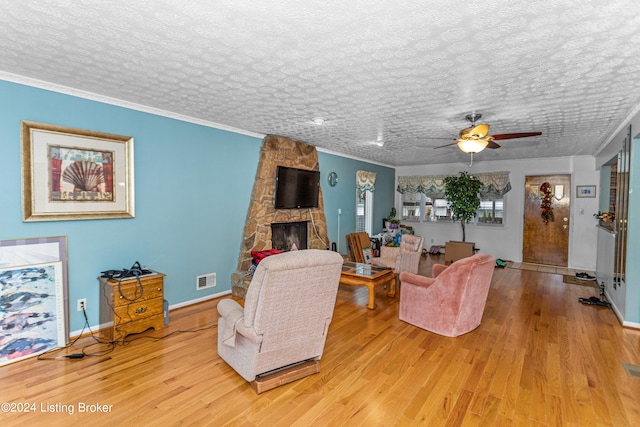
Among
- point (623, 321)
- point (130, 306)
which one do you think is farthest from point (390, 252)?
point (130, 306)

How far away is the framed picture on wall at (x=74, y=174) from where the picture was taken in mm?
2895

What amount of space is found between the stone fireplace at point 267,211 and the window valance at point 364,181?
6.51 feet

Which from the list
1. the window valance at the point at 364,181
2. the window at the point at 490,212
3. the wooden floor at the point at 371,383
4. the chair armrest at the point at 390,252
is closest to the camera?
the wooden floor at the point at 371,383

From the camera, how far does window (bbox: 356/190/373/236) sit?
7593 mm

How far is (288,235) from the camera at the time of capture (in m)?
5.48

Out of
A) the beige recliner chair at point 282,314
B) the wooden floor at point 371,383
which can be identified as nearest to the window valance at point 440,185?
the wooden floor at point 371,383

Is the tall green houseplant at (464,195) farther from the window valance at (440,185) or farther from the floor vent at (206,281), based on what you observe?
the floor vent at (206,281)

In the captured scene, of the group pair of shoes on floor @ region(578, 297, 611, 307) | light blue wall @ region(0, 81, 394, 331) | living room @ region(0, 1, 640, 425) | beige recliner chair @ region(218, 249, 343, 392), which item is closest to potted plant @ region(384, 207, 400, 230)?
living room @ region(0, 1, 640, 425)

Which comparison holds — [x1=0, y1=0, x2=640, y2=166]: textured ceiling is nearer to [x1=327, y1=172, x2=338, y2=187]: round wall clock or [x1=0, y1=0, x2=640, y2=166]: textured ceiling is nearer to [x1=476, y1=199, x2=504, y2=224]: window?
[x1=327, y1=172, x2=338, y2=187]: round wall clock

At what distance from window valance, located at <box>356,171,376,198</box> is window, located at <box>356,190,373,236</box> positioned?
104 mm

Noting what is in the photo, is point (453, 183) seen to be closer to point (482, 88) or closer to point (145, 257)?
point (482, 88)

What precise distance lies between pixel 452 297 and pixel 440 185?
18.1 ft

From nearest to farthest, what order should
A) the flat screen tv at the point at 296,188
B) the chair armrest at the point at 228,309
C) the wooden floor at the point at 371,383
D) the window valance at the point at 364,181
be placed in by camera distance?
1. the wooden floor at the point at 371,383
2. the chair armrest at the point at 228,309
3. the flat screen tv at the point at 296,188
4. the window valance at the point at 364,181

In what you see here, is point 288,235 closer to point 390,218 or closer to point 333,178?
point 333,178
